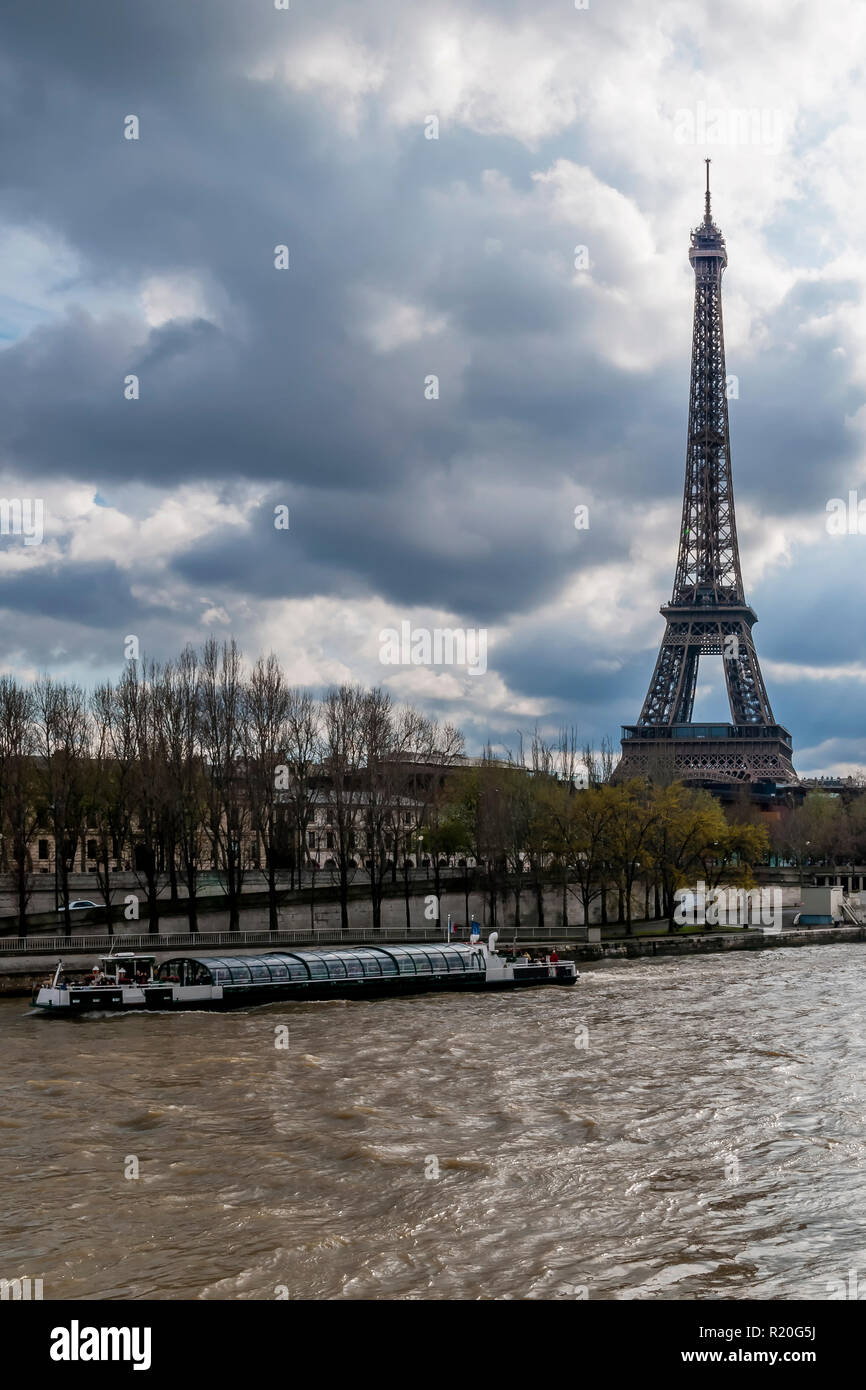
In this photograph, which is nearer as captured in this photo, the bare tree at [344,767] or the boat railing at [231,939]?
the boat railing at [231,939]

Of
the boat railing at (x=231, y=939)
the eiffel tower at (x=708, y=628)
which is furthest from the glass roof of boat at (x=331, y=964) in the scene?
the eiffel tower at (x=708, y=628)

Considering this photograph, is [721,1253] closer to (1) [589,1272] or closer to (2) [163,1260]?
(1) [589,1272]

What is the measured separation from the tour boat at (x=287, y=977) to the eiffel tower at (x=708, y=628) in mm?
63421

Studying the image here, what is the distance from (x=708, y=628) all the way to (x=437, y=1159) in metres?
124

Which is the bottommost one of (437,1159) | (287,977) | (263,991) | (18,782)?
(263,991)

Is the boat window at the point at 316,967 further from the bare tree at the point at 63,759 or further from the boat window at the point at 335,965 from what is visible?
the bare tree at the point at 63,759

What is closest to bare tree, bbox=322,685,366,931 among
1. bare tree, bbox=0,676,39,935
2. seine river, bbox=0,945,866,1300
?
bare tree, bbox=0,676,39,935

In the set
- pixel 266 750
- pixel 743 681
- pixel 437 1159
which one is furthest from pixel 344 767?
pixel 743 681

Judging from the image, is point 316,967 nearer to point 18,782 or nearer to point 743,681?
point 18,782

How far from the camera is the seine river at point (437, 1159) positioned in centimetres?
1745

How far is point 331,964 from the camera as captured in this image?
167ft

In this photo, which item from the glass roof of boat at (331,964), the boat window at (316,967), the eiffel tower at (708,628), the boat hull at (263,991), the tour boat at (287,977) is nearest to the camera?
the boat hull at (263,991)

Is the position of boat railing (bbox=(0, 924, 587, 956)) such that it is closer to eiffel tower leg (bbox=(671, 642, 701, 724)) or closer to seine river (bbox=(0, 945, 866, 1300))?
seine river (bbox=(0, 945, 866, 1300))
